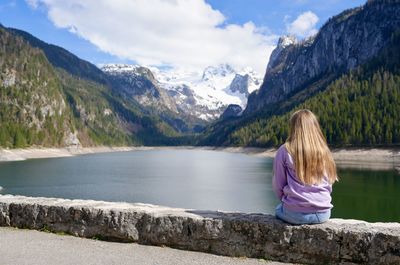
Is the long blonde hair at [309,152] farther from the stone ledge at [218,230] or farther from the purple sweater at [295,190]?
the stone ledge at [218,230]

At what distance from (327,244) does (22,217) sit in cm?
900

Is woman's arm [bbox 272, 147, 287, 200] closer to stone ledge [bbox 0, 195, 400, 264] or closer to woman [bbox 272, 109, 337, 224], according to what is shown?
woman [bbox 272, 109, 337, 224]

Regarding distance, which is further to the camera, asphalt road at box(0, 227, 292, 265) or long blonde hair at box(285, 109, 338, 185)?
asphalt road at box(0, 227, 292, 265)

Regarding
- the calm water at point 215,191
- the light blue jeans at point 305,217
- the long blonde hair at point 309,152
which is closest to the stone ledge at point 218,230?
the light blue jeans at point 305,217

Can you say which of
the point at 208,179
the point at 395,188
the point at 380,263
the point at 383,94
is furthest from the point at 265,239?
the point at 383,94

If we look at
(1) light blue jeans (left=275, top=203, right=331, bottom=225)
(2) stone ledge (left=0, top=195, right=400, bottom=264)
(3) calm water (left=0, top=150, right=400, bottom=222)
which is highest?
(1) light blue jeans (left=275, top=203, right=331, bottom=225)

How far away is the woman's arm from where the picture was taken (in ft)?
30.8

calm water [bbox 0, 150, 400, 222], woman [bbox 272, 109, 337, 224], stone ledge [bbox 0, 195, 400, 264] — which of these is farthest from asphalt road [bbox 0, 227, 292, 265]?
calm water [bbox 0, 150, 400, 222]

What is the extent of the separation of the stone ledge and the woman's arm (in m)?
1.01

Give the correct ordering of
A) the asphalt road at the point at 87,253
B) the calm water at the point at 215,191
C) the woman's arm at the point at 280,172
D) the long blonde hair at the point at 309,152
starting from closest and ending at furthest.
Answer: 1. the long blonde hair at the point at 309,152
2. the woman's arm at the point at 280,172
3. the asphalt road at the point at 87,253
4. the calm water at the point at 215,191

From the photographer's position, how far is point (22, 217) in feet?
42.5

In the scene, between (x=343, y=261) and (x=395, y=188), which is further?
(x=395, y=188)

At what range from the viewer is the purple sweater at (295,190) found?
925 cm

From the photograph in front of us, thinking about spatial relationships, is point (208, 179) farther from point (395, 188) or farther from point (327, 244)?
point (327, 244)
